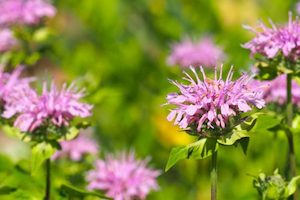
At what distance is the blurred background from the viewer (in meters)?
2.92

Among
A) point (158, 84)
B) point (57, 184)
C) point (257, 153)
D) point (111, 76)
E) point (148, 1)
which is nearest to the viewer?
point (57, 184)

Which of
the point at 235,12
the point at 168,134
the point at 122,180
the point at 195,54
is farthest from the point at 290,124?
the point at 235,12

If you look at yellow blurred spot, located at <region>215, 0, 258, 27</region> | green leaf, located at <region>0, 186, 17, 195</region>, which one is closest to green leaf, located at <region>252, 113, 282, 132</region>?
green leaf, located at <region>0, 186, 17, 195</region>

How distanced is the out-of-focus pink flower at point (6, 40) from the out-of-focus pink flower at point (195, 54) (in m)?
0.65

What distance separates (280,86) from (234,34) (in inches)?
72.3

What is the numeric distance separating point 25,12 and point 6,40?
13 centimetres

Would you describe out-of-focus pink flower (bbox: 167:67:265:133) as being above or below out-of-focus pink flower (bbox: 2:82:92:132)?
below

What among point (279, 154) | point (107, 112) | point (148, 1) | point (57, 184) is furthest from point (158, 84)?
point (57, 184)

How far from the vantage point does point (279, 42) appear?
161 centimetres

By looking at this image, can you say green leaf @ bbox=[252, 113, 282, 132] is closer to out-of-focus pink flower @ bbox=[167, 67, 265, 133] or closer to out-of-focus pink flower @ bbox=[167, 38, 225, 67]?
out-of-focus pink flower @ bbox=[167, 67, 265, 133]

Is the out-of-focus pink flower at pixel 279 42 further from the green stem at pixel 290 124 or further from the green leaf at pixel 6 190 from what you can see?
the green leaf at pixel 6 190

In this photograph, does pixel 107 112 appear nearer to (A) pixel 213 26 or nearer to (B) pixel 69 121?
(A) pixel 213 26

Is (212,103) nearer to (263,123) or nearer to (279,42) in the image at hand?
(263,123)

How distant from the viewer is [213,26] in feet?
13.6
